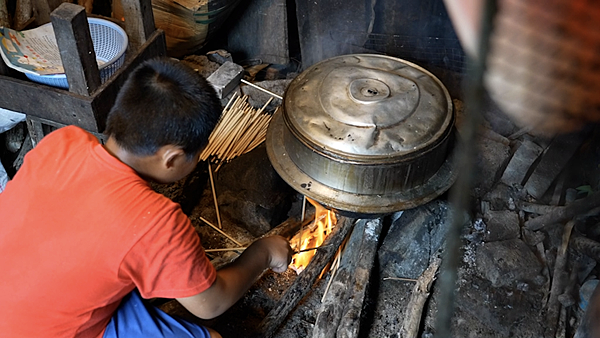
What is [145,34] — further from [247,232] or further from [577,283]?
[577,283]

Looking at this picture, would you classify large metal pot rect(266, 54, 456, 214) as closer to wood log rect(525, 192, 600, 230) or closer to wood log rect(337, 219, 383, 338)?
wood log rect(337, 219, 383, 338)

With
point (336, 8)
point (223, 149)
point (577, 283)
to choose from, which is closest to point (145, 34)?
point (223, 149)

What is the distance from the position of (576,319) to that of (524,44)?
2.61 m

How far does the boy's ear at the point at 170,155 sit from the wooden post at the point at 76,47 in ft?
2.88

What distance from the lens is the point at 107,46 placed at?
10.5ft

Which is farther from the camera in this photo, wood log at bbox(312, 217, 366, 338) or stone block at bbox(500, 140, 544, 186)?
stone block at bbox(500, 140, 544, 186)

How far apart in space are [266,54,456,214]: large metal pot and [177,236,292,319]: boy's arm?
32cm

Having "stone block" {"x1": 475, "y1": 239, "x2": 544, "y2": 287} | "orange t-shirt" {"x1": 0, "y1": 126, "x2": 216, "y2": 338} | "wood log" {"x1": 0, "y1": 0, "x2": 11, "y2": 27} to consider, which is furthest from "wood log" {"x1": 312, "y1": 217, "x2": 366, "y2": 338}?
"wood log" {"x1": 0, "y1": 0, "x2": 11, "y2": 27}

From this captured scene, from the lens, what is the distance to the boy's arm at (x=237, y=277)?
6.47ft

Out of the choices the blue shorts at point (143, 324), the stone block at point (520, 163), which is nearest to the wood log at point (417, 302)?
the stone block at point (520, 163)

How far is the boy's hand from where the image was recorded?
2.42m

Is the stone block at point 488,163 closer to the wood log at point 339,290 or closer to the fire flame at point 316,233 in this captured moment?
the wood log at point 339,290

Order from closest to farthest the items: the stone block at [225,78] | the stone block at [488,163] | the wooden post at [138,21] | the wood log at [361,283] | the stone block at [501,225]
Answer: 1. the wood log at [361,283]
2. the wooden post at [138,21]
3. the stone block at [501,225]
4. the stone block at [488,163]
5. the stone block at [225,78]

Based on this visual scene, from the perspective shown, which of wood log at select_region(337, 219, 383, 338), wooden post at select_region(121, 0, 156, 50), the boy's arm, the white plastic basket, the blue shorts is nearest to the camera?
the boy's arm
